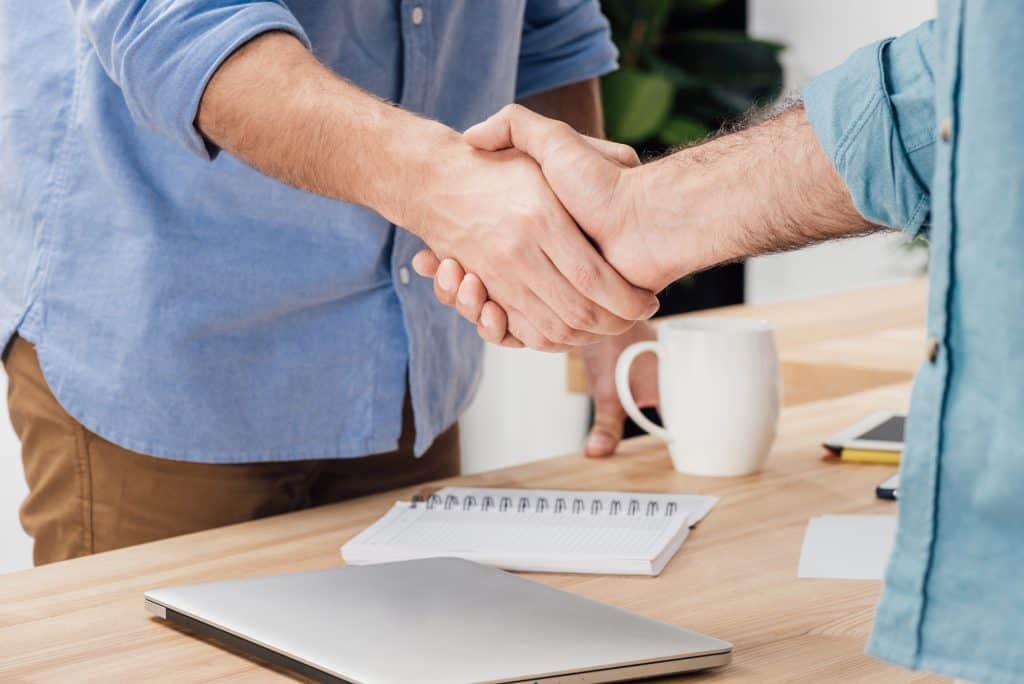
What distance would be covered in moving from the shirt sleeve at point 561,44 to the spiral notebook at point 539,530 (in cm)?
62

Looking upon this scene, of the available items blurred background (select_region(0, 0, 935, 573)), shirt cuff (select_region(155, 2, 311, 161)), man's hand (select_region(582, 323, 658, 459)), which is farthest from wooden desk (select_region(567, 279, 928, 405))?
blurred background (select_region(0, 0, 935, 573))

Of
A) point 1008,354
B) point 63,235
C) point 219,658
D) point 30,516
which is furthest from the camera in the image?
point 30,516

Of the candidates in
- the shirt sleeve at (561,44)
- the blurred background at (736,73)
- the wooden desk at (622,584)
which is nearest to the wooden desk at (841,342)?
the shirt sleeve at (561,44)

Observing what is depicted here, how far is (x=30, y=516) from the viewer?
55.2 inches

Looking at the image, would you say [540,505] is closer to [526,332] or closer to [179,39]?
[526,332]

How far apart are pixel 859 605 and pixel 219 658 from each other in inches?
16.1

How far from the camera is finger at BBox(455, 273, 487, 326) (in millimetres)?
1195

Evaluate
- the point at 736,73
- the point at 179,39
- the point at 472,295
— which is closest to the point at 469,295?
the point at 472,295

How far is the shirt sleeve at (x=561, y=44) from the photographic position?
1585mm

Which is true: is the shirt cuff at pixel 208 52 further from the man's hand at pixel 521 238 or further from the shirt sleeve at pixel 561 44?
the shirt sleeve at pixel 561 44

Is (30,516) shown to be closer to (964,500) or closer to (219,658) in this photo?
(219,658)

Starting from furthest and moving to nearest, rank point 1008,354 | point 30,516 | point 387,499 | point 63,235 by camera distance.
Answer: point 30,516, point 63,235, point 387,499, point 1008,354

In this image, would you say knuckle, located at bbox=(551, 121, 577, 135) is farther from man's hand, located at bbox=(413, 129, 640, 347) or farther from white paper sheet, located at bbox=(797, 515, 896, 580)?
white paper sheet, located at bbox=(797, 515, 896, 580)

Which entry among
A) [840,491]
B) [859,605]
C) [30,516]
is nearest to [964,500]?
[859,605]
